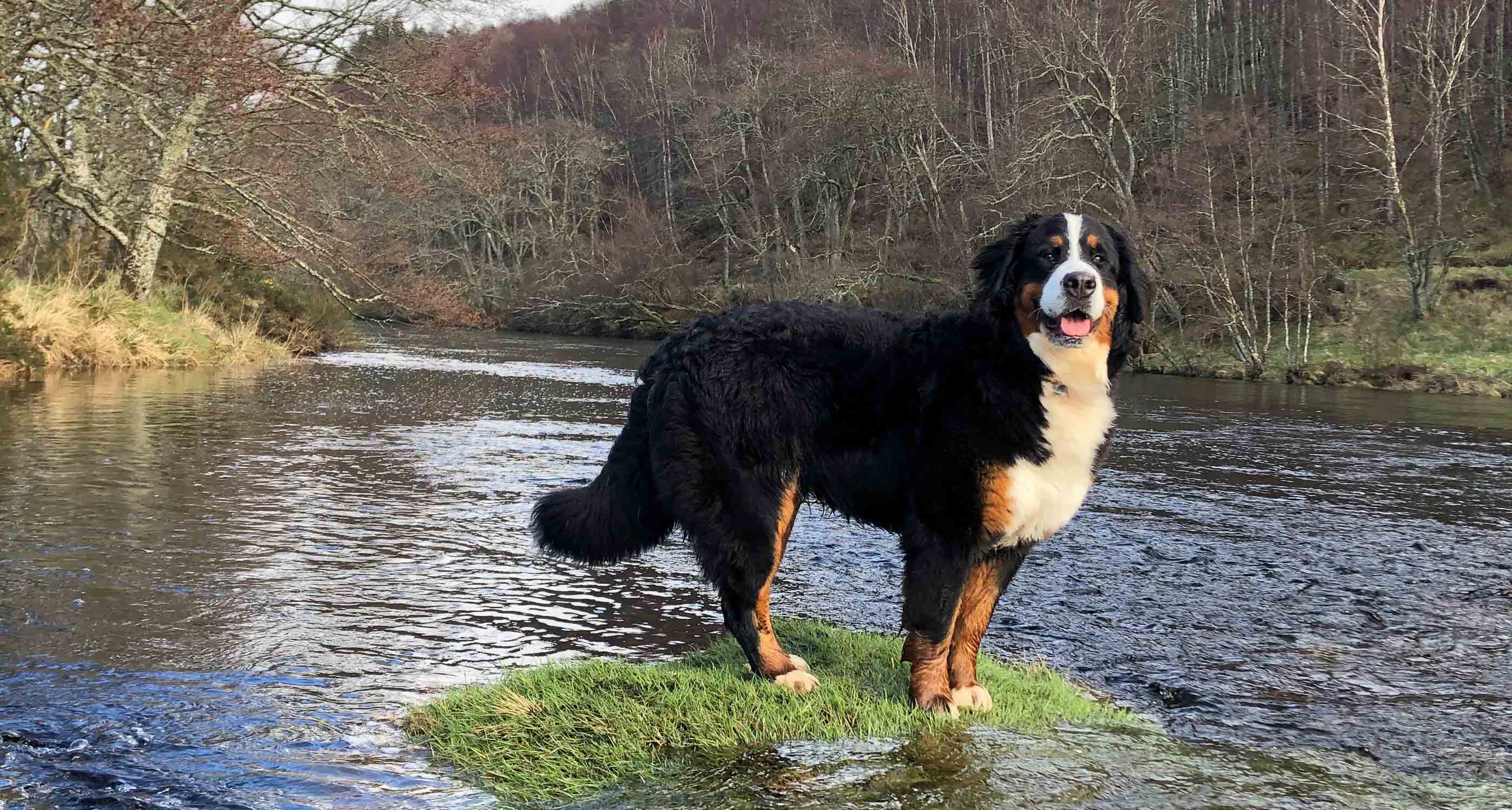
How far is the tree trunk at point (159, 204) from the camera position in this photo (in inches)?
835

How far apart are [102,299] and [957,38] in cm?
4699

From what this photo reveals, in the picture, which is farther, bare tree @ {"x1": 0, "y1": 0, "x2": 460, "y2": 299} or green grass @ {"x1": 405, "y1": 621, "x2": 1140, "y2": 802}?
bare tree @ {"x1": 0, "y1": 0, "x2": 460, "y2": 299}

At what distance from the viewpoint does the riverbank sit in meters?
17.8

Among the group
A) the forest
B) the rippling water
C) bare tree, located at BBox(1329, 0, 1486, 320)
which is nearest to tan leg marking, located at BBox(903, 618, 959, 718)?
the rippling water

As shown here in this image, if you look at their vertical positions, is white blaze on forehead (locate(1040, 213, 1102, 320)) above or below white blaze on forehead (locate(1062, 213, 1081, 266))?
below

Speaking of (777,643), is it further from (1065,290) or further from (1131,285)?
(1131,285)

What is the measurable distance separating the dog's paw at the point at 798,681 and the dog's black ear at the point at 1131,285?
1967mm

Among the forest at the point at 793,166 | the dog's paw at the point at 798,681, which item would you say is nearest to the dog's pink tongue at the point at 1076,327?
the dog's paw at the point at 798,681

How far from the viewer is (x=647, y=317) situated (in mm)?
50000

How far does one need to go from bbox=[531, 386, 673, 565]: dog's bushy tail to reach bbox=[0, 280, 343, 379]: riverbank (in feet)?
50.8

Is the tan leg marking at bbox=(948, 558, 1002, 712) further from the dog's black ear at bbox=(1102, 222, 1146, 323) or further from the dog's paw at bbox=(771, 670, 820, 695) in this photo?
the dog's black ear at bbox=(1102, 222, 1146, 323)

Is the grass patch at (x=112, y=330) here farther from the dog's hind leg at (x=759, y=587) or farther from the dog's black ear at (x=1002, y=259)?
the dog's black ear at (x=1002, y=259)

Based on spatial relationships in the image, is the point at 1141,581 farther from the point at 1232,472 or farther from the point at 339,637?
the point at 1232,472

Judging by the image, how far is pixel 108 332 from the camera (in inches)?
788
